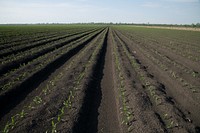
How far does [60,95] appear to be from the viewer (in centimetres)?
955

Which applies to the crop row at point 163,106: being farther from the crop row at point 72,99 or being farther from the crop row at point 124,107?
the crop row at point 72,99

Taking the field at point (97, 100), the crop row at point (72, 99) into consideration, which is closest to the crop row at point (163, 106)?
the field at point (97, 100)

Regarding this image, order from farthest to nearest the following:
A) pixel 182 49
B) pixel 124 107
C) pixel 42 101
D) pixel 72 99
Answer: pixel 182 49 → pixel 72 99 → pixel 42 101 → pixel 124 107

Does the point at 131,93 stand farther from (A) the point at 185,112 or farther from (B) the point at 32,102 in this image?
(B) the point at 32,102

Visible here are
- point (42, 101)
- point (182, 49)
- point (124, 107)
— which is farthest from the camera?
point (182, 49)

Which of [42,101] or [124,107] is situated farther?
[42,101]

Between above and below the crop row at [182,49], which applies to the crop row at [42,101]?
above

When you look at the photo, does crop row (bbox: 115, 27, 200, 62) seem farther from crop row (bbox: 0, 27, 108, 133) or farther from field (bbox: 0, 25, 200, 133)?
crop row (bbox: 0, 27, 108, 133)

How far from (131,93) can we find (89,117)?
2.86 metres

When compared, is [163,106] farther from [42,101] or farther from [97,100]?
[42,101]

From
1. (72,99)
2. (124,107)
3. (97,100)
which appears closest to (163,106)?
(124,107)

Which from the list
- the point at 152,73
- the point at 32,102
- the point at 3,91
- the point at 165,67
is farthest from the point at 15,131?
the point at 165,67

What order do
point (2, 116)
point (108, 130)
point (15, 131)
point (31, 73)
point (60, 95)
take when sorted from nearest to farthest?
point (15, 131), point (108, 130), point (2, 116), point (60, 95), point (31, 73)

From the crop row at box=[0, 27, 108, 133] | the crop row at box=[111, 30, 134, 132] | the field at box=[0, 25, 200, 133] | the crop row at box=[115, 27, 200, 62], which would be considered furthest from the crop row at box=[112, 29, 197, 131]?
the crop row at box=[115, 27, 200, 62]
